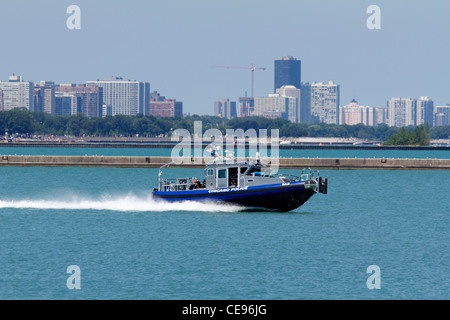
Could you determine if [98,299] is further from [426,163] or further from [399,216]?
[426,163]

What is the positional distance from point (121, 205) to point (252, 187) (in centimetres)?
1474

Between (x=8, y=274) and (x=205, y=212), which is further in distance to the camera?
(x=205, y=212)

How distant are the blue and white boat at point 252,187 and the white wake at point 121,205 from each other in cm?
74

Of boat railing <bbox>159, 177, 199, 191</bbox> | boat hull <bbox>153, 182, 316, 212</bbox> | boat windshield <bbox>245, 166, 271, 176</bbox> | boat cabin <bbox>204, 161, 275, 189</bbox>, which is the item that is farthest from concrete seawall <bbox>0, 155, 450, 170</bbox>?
boat cabin <bbox>204, 161, 275, 189</bbox>

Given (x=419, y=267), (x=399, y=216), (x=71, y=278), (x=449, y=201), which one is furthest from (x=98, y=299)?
(x=449, y=201)

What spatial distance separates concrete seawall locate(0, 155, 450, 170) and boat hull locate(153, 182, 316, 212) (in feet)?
190

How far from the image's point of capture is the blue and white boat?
5444cm

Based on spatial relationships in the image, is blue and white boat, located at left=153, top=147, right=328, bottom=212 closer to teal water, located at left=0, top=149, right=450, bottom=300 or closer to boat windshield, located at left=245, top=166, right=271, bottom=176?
boat windshield, located at left=245, top=166, right=271, bottom=176

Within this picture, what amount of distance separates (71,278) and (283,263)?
33.6 feet

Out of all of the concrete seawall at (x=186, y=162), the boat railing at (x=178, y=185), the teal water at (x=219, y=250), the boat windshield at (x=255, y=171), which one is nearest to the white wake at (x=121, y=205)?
the teal water at (x=219, y=250)

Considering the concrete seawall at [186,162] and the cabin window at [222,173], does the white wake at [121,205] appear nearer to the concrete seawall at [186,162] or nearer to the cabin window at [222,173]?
the cabin window at [222,173]
